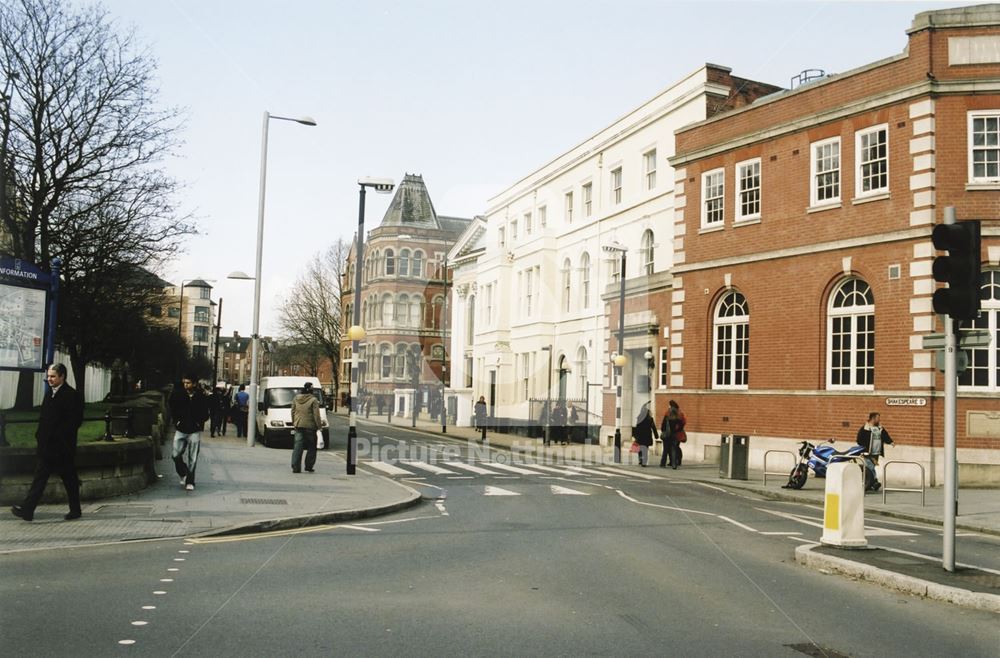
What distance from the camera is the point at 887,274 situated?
23.1 meters

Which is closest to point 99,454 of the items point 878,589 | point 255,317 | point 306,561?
point 306,561

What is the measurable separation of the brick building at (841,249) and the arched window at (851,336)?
0.04 meters

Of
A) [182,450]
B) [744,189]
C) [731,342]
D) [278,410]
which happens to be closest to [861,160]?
[744,189]

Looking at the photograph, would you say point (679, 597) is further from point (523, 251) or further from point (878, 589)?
point (523, 251)

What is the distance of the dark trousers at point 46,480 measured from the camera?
1154 centimetres

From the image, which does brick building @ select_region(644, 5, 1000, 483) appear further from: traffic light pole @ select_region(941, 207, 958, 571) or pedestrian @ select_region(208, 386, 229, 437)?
pedestrian @ select_region(208, 386, 229, 437)

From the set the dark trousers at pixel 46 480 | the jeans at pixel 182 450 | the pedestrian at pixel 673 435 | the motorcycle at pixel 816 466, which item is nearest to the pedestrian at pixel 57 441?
the dark trousers at pixel 46 480

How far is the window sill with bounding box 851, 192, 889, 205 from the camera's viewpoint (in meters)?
23.3

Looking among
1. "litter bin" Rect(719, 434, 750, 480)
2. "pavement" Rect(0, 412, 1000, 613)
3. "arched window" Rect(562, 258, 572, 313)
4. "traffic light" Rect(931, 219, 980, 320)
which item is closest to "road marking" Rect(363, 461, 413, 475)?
"pavement" Rect(0, 412, 1000, 613)

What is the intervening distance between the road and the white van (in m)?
16.3

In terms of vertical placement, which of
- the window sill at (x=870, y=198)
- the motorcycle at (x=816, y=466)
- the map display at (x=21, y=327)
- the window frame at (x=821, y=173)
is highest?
the window frame at (x=821, y=173)

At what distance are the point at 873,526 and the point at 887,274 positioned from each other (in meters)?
10.0

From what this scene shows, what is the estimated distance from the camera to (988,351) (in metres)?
21.5

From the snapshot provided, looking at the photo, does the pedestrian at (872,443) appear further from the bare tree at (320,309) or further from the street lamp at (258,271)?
the bare tree at (320,309)
